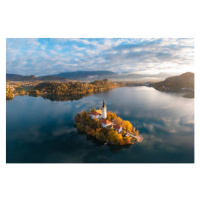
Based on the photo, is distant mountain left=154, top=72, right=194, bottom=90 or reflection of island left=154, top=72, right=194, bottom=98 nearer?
reflection of island left=154, top=72, right=194, bottom=98

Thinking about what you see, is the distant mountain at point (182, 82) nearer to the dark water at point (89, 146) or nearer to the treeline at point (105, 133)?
the dark water at point (89, 146)

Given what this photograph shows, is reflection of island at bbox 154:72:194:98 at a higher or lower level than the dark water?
higher

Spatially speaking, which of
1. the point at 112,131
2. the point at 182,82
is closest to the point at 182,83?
the point at 182,82

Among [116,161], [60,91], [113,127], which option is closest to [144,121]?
[113,127]

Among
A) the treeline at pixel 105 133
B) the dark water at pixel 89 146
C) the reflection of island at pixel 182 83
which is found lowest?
the dark water at pixel 89 146

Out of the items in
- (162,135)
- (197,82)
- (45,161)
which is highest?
(197,82)

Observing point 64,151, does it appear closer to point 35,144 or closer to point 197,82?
point 35,144

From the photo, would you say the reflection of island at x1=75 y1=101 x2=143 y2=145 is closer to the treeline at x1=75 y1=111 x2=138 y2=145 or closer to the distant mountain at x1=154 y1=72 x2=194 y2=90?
the treeline at x1=75 y1=111 x2=138 y2=145

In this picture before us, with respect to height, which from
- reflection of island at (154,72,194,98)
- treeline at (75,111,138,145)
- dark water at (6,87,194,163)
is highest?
reflection of island at (154,72,194,98)

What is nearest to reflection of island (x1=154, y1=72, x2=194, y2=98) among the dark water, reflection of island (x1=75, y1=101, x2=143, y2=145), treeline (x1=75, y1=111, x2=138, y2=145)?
the dark water

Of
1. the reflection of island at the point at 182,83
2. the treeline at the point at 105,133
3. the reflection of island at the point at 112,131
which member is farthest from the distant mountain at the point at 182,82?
the treeline at the point at 105,133

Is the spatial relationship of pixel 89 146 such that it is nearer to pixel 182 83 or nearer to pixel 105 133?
pixel 105 133
